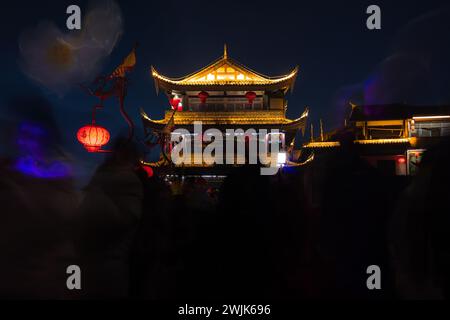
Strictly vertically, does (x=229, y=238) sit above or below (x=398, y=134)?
below

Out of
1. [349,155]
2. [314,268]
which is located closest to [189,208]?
[314,268]

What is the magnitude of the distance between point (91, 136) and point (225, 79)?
9753 millimetres

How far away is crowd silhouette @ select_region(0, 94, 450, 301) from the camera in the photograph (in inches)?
112

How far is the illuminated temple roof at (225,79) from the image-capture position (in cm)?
1630

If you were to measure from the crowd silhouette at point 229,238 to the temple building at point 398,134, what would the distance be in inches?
448

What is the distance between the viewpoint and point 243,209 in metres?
2.89

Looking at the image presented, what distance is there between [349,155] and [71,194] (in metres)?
2.87

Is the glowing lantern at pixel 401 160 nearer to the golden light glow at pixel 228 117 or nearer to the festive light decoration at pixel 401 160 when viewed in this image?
the festive light decoration at pixel 401 160

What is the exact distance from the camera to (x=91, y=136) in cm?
903

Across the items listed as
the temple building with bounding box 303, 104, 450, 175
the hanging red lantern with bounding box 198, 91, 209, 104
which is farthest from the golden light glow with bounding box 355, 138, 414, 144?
the hanging red lantern with bounding box 198, 91, 209, 104

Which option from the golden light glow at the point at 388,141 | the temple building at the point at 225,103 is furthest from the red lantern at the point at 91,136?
the golden light glow at the point at 388,141

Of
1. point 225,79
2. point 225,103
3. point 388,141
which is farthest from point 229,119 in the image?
point 388,141

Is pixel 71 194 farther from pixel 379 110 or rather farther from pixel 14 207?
pixel 379 110

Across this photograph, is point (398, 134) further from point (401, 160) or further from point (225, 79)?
point (225, 79)
